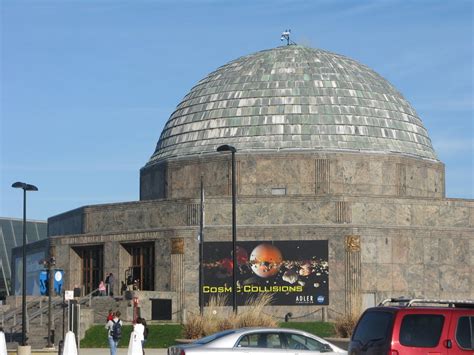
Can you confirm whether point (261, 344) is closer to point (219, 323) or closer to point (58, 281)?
point (219, 323)

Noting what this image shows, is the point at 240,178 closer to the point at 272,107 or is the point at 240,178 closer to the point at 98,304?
the point at 272,107

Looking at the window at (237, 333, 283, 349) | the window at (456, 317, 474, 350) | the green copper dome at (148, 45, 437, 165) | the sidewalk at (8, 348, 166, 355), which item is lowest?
the sidewalk at (8, 348, 166, 355)

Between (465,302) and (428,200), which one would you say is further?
(428,200)

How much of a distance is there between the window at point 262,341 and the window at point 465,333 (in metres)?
3.64

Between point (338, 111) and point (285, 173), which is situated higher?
point (338, 111)

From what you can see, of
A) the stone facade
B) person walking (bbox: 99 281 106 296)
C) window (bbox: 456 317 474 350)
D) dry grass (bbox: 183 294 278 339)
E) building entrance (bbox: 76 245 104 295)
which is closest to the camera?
window (bbox: 456 317 474 350)

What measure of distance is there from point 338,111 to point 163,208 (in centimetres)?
748

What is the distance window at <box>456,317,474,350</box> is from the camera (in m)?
12.8

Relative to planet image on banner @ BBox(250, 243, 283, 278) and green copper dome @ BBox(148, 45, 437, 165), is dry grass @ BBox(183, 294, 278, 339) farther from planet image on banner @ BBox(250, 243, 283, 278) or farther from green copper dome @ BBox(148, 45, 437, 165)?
green copper dome @ BBox(148, 45, 437, 165)

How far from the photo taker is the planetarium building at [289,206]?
33531 millimetres

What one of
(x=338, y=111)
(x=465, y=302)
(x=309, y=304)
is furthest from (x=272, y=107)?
(x=465, y=302)

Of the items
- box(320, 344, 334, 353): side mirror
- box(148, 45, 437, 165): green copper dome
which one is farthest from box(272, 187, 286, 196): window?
box(320, 344, 334, 353): side mirror

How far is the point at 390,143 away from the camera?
129ft

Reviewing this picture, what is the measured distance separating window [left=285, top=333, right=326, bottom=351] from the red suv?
2858 millimetres
